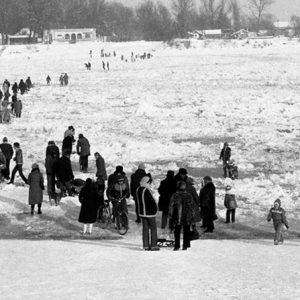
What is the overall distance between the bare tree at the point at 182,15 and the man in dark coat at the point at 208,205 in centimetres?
9509

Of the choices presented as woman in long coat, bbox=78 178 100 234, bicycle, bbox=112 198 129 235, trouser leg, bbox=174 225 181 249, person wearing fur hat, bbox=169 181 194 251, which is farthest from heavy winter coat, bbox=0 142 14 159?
person wearing fur hat, bbox=169 181 194 251

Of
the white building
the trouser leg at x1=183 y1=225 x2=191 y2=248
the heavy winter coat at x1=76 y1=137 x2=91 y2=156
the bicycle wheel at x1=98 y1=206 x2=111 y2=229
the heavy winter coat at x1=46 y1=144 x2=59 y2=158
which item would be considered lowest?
the bicycle wheel at x1=98 y1=206 x2=111 y2=229

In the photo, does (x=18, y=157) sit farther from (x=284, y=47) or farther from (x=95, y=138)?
(x=284, y=47)

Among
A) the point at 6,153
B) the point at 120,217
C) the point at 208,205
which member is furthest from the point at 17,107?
the point at 208,205

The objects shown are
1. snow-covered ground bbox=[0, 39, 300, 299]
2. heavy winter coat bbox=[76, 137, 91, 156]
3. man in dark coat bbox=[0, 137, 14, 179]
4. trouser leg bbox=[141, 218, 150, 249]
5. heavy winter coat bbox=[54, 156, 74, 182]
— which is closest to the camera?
snow-covered ground bbox=[0, 39, 300, 299]

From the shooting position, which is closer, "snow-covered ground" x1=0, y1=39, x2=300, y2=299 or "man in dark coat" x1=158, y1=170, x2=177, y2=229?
"snow-covered ground" x1=0, y1=39, x2=300, y2=299

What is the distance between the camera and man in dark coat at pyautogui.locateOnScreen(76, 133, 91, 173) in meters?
15.6

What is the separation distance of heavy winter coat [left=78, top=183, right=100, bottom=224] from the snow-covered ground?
33 centimetres

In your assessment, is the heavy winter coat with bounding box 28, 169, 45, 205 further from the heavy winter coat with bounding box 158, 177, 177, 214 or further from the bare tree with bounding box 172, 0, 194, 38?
the bare tree with bounding box 172, 0, 194, 38

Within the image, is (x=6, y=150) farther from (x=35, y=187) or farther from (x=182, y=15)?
(x=182, y=15)

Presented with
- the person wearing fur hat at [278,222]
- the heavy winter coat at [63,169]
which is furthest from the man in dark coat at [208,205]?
the heavy winter coat at [63,169]

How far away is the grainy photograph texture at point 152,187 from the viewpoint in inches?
307

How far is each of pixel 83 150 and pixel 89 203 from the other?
18.6 feet

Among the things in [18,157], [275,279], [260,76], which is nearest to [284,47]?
[260,76]
